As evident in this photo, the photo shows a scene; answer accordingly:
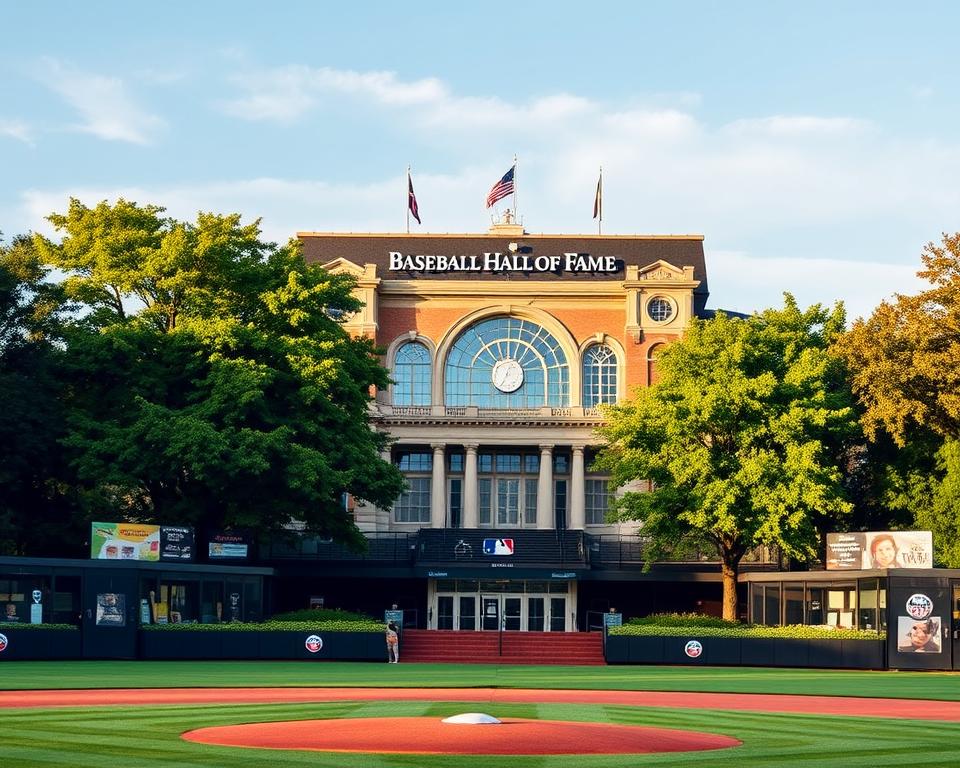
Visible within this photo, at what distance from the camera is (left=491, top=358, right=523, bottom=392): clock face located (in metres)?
A: 81.9

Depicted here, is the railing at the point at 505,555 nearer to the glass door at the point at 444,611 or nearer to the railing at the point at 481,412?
the glass door at the point at 444,611

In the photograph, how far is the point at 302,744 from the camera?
62.1 ft

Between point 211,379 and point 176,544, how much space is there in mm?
7705

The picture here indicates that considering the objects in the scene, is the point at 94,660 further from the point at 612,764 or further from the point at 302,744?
the point at 612,764

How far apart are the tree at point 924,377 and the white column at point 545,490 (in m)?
22.4

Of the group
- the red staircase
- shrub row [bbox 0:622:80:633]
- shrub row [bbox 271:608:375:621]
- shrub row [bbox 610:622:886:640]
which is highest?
shrub row [bbox 0:622:80:633]

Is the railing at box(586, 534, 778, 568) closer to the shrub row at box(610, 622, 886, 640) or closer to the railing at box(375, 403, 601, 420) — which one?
the railing at box(375, 403, 601, 420)

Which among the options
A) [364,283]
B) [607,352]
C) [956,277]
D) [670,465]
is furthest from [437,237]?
[956,277]

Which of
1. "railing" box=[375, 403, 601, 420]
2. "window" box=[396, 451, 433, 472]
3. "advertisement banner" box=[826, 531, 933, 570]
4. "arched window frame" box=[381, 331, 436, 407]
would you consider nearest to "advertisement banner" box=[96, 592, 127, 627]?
"advertisement banner" box=[826, 531, 933, 570]

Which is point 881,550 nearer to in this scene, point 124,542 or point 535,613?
point 124,542

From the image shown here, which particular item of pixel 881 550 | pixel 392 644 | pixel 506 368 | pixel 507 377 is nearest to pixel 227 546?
pixel 392 644

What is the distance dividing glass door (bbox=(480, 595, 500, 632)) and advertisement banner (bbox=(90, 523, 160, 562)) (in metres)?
26.7

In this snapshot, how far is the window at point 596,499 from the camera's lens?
265 ft

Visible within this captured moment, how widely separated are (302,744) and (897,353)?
146 feet
